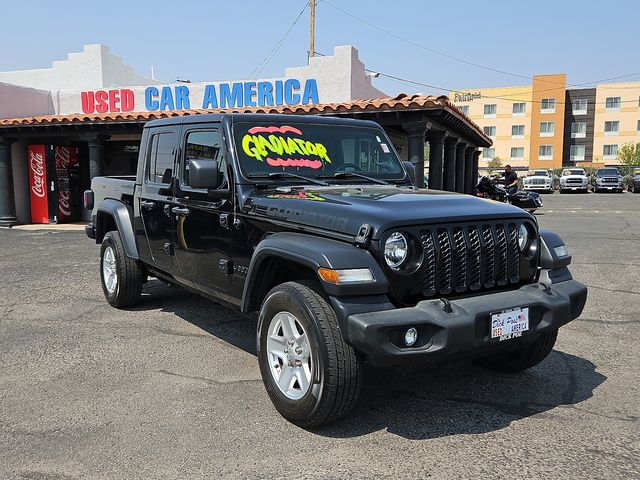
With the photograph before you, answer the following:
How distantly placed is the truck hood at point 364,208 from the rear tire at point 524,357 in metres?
0.92

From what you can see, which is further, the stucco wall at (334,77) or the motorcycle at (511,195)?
the motorcycle at (511,195)

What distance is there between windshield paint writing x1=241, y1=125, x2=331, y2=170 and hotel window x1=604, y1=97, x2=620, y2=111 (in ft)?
218

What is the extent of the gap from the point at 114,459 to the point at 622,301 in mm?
5753

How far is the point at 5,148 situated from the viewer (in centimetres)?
1594

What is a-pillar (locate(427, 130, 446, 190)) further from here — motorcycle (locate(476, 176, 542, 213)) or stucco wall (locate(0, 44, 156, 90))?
stucco wall (locate(0, 44, 156, 90))

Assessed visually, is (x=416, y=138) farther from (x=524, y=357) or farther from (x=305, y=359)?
(x=305, y=359)

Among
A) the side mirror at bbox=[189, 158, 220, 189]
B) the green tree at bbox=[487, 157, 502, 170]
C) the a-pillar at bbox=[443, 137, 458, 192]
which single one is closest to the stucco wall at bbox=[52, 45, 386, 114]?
the a-pillar at bbox=[443, 137, 458, 192]

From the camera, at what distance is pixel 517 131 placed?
64625 mm

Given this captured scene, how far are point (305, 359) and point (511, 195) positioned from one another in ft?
48.8

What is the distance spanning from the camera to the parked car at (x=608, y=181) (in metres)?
35.3

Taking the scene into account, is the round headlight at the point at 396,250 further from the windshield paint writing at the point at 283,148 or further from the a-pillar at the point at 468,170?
the a-pillar at the point at 468,170

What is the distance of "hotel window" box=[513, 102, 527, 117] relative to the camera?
6362 centimetres

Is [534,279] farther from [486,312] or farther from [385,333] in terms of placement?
[385,333]

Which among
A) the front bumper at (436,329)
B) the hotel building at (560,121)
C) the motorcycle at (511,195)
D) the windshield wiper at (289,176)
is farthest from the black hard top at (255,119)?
the hotel building at (560,121)
